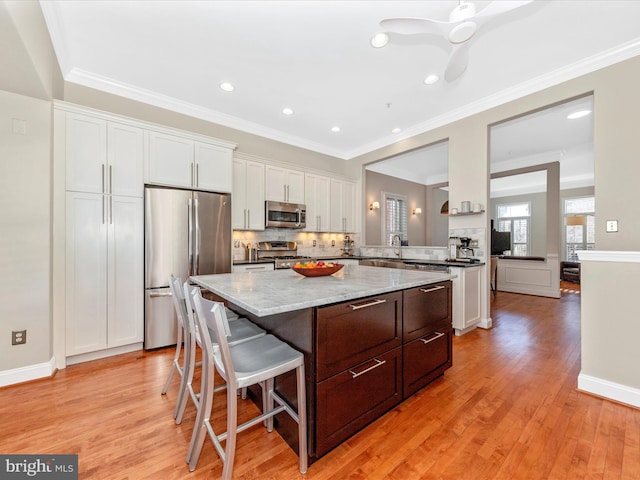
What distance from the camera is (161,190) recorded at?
2.95 m

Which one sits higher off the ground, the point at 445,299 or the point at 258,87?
the point at 258,87

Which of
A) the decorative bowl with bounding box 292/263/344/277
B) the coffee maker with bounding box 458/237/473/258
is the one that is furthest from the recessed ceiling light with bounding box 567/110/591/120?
the decorative bowl with bounding box 292/263/344/277

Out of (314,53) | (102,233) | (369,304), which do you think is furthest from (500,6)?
(102,233)

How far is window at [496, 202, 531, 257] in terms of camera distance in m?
9.09

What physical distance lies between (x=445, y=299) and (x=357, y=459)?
135 centimetres

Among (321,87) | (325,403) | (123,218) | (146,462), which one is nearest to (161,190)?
(123,218)

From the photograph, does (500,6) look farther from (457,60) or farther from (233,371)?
(233,371)

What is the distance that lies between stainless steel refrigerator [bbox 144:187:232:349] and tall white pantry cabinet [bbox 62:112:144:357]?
96mm

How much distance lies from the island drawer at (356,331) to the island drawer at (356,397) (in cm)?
6

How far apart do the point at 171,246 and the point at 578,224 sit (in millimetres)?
10459

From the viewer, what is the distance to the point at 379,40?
2408mm

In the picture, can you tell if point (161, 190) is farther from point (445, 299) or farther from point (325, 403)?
point (445, 299)

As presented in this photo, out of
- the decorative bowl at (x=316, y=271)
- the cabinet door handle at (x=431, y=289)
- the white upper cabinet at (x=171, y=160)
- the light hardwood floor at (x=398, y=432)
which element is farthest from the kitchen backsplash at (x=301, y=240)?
the cabinet door handle at (x=431, y=289)

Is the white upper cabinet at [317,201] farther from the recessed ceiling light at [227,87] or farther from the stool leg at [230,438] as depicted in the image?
the stool leg at [230,438]
